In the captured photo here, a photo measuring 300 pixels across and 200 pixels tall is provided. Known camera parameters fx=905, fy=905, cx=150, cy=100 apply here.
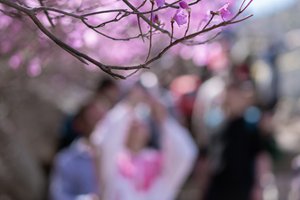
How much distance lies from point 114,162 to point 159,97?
817 mm

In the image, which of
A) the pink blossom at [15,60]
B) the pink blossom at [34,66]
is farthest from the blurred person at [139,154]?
the pink blossom at [15,60]

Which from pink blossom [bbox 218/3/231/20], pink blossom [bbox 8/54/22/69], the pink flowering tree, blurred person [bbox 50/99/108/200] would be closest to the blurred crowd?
blurred person [bbox 50/99/108/200]

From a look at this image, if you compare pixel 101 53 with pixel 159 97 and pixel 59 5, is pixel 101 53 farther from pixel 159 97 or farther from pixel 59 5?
pixel 59 5

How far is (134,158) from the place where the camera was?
6203 mm

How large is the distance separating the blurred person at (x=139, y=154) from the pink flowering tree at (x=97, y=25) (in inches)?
23.5

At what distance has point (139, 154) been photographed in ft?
20.5

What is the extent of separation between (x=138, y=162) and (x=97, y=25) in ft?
10.6

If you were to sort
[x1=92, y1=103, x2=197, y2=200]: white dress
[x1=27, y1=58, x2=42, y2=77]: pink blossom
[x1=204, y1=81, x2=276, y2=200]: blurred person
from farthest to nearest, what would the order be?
1. [x1=204, y1=81, x2=276, y2=200]: blurred person
2. [x1=92, y1=103, x2=197, y2=200]: white dress
3. [x1=27, y1=58, x2=42, y2=77]: pink blossom

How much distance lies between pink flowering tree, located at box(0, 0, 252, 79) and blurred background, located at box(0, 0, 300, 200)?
0.26 meters

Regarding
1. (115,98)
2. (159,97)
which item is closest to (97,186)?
(159,97)

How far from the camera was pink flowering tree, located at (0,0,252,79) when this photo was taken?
2662 mm

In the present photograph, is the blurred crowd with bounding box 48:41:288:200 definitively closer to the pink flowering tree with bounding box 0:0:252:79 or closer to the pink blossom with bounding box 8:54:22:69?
the pink flowering tree with bounding box 0:0:252:79

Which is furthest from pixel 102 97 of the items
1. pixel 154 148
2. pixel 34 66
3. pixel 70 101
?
pixel 70 101

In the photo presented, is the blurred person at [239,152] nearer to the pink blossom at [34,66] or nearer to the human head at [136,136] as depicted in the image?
the human head at [136,136]
